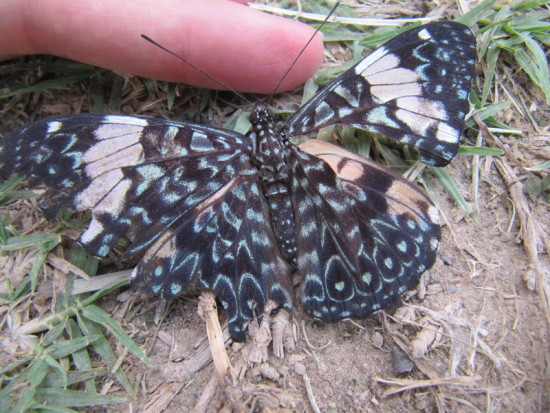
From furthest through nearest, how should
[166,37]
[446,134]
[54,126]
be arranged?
[166,37], [446,134], [54,126]

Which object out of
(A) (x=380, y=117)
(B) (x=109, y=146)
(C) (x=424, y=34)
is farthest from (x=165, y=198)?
(C) (x=424, y=34)

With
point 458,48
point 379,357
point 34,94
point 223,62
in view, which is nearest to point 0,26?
point 34,94

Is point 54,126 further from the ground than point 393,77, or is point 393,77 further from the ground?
point 393,77

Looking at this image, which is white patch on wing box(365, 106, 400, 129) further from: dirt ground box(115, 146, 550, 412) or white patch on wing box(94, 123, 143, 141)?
white patch on wing box(94, 123, 143, 141)

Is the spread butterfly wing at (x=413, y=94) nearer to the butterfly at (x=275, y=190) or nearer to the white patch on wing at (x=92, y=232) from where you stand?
the butterfly at (x=275, y=190)

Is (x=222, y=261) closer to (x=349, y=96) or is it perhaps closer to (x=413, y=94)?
(x=349, y=96)

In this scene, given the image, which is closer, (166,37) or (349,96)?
(349,96)

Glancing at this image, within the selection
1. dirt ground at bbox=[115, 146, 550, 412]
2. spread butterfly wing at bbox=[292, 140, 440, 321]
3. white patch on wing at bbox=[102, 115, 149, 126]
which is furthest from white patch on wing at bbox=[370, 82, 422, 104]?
white patch on wing at bbox=[102, 115, 149, 126]

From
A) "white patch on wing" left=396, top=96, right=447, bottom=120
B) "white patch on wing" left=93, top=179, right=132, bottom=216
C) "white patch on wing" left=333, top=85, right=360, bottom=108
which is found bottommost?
"white patch on wing" left=93, top=179, right=132, bottom=216
